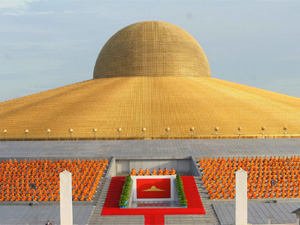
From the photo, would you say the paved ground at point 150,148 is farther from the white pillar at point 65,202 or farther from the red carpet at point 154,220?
the white pillar at point 65,202

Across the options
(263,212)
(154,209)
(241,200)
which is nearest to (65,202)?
(154,209)

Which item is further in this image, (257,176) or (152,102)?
(152,102)

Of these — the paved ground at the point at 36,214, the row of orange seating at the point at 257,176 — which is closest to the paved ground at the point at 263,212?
the row of orange seating at the point at 257,176

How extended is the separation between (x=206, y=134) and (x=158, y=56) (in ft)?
41.0

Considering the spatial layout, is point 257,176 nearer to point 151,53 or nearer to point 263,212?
point 263,212

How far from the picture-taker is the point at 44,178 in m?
16.5

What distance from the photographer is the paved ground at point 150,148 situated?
19.7 meters

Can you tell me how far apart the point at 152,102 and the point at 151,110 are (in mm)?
1399

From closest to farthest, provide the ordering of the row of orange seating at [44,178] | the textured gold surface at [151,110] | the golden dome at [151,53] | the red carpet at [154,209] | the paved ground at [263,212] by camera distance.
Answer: the paved ground at [263,212], the red carpet at [154,209], the row of orange seating at [44,178], the textured gold surface at [151,110], the golden dome at [151,53]

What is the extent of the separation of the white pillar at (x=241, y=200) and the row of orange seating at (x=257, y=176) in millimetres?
2571

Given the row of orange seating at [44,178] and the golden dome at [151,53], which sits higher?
the golden dome at [151,53]

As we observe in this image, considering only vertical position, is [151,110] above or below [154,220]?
above

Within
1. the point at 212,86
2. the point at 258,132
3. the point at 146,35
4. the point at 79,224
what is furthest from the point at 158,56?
Answer: the point at 79,224

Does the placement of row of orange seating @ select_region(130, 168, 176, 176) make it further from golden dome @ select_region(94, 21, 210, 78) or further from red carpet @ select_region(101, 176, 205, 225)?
golden dome @ select_region(94, 21, 210, 78)
